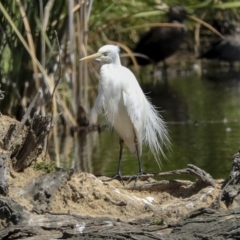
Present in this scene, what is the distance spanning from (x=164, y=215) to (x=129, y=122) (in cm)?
147

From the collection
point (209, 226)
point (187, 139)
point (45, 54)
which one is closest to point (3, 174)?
point (209, 226)

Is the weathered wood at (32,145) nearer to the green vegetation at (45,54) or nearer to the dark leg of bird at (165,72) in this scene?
the green vegetation at (45,54)

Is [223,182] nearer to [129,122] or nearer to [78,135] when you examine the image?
[129,122]

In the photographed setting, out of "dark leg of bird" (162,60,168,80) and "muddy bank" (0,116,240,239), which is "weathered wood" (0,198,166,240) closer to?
"muddy bank" (0,116,240,239)

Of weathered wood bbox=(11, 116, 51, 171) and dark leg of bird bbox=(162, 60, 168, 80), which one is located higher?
dark leg of bird bbox=(162, 60, 168, 80)

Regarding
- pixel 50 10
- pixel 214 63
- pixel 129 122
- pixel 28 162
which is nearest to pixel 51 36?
pixel 50 10

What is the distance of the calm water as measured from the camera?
6.10 m

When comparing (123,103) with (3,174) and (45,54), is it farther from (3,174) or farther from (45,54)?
(45,54)

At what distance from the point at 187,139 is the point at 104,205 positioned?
11.8 ft

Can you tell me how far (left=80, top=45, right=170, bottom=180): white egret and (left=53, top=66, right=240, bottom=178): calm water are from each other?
0.62 meters

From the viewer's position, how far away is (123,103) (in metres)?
5.12

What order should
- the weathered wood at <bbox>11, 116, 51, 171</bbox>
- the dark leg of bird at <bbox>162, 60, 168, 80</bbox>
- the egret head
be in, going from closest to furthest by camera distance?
1. the weathered wood at <bbox>11, 116, 51, 171</bbox>
2. the egret head
3. the dark leg of bird at <bbox>162, 60, 168, 80</bbox>

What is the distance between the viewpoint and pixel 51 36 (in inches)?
275

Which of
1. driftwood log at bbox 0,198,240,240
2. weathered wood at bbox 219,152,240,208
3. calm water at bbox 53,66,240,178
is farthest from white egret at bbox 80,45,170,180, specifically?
driftwood log at bbox 0,198,240,240
